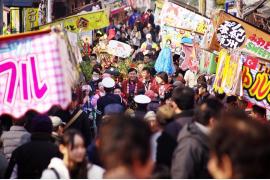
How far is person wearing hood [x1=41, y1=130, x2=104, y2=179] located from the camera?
5.84 metres

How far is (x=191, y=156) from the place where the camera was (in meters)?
6.03

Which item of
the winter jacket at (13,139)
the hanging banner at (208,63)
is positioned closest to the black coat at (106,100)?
the hanging banner at (208,63)

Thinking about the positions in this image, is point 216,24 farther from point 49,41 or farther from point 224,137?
point 224,137

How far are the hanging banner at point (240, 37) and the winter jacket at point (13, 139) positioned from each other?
4.92 m

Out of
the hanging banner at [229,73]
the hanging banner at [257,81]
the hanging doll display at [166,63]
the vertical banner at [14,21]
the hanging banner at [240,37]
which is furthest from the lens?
the vertical banner at [14,21]

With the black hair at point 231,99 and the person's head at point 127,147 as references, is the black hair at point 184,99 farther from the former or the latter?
the black hair at point 231,99

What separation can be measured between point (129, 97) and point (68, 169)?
329 inches

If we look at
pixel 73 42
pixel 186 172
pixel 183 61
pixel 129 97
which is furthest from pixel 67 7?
pixel 186 172

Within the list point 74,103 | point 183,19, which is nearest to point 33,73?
point 74,103

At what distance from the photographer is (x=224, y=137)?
12.1ft

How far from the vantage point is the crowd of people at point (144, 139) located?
3627 mm

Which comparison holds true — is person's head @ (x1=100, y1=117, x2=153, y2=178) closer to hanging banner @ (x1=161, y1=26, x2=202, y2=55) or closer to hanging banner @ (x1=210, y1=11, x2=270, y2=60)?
hanging banner @ (x1=210, y1=11, x2=270, y2=60)

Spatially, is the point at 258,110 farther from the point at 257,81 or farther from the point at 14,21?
the point at 14,21

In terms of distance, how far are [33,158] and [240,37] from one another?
5.78 metres
